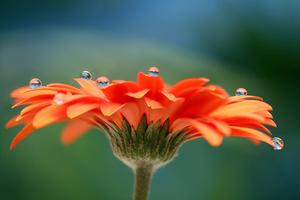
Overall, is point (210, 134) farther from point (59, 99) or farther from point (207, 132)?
point (59, 99)

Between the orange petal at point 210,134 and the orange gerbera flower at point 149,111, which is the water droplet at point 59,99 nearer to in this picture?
the orange gerbera flower at point 149,111

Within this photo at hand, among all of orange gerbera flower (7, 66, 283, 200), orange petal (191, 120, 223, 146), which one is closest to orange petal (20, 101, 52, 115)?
orange gerbera flower (7, 66, 283, 200)

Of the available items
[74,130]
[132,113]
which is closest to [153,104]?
[132,113]

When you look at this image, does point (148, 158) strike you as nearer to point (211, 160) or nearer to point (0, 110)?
point (211, 160)

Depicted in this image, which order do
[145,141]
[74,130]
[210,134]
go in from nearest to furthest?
[210,134]
[145,141]
[74,130]

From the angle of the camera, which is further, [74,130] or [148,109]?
[74,130]

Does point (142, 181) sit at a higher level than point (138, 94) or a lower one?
lower

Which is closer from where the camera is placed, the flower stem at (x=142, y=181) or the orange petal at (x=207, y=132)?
the orange petal at (x=207, y=132)

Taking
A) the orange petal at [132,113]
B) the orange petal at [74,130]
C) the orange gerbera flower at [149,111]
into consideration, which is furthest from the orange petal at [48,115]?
the orange petal at [74,130]
